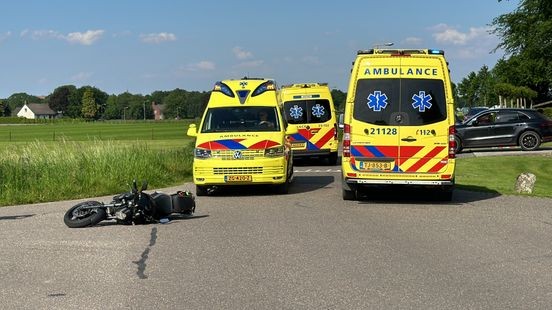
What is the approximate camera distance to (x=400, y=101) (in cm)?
1202

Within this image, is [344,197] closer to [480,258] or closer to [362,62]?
[362,62]

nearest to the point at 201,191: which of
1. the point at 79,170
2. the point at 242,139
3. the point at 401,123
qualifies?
the point at 242,139

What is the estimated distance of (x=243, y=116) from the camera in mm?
14758

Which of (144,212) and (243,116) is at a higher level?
(243,116)

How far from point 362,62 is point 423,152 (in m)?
1.97

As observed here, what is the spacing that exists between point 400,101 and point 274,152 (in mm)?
3013

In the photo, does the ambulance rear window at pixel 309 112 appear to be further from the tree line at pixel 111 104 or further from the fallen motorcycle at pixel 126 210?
the tree line at pixel 111 104

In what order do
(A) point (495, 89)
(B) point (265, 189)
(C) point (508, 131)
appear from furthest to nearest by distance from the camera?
(A) point (495, 89)
(C) point (508, 131)
(B) point (265, 189)

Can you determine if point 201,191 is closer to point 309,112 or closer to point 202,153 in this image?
point 202,153

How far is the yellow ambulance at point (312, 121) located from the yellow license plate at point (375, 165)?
1031cm

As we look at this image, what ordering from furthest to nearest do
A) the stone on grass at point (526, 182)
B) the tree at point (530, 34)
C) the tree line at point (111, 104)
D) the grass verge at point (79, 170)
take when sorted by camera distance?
the tree line at point (111, 104), the tree at point (530, 34), the grass verge at point (79, 170), the stone on grass at point (526, 182)

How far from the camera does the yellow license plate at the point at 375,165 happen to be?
11977 mm

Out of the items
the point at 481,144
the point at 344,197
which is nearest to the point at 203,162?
the point at 344,197

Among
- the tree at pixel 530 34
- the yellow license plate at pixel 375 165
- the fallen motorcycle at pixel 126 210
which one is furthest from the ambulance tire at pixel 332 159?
the tree at pixel 530 34
